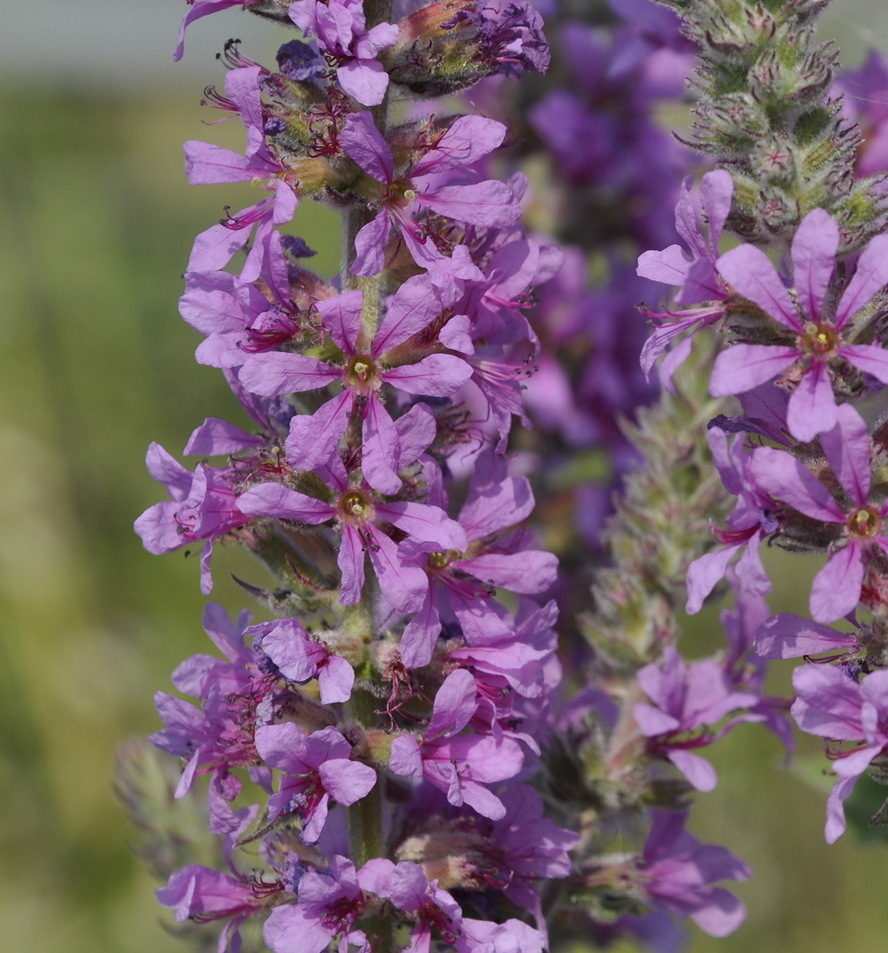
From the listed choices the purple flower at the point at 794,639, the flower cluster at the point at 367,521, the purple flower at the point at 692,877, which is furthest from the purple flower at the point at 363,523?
the purple flower at the point at 692,877

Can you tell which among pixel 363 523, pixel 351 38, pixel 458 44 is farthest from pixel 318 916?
pixel 458 44

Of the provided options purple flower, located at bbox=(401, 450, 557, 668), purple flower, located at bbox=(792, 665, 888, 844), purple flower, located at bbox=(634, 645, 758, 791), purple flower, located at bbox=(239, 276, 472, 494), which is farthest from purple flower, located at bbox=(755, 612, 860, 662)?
purple flower, located at bbox=(239, 276, 472, 494)

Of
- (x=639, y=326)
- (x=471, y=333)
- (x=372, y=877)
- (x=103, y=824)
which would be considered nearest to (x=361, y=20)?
(x=471, y=333)

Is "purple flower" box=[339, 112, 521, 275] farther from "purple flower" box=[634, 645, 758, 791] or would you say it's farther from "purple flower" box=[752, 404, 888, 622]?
"purple flower" box=[634, 645, 758, 791]

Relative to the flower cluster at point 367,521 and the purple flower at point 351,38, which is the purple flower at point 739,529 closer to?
the flower cluster at point 367,521

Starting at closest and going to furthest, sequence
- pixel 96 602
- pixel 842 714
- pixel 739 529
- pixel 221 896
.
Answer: pixel 842 714 → pixel 739 529 → pixel 221 896 → pixel 96 602

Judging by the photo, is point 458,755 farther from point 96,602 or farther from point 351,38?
point 96,602
